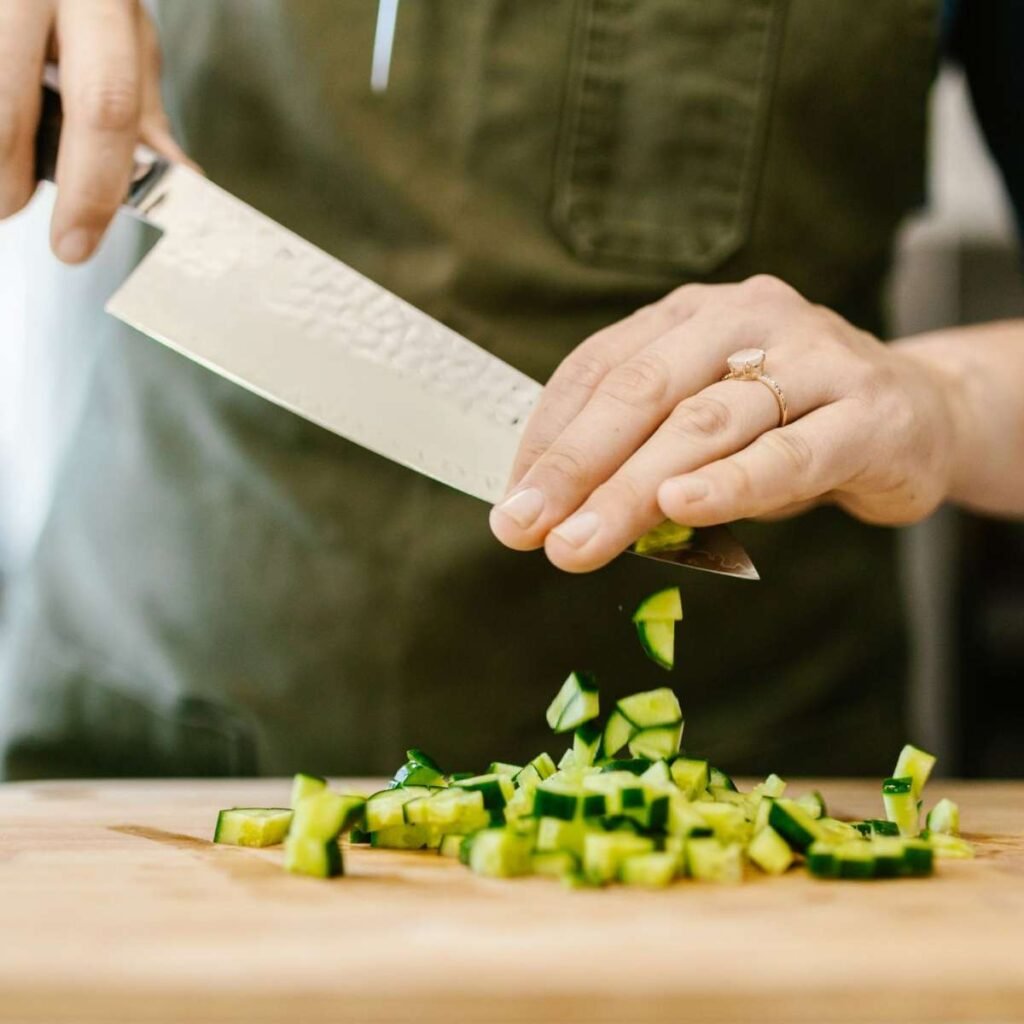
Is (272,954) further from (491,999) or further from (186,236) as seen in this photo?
(186,236)

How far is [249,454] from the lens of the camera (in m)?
1.51

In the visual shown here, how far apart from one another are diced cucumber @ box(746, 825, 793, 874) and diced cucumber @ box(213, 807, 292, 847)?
37cm

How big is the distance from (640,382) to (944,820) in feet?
1.51

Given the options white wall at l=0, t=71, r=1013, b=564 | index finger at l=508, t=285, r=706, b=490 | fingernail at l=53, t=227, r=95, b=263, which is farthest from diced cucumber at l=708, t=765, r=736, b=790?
white wall at l=0, t=71, r=1013, b=564

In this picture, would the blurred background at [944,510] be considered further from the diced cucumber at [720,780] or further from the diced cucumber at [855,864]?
the diced cucumber at [855,864]

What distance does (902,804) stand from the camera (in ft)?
3.37

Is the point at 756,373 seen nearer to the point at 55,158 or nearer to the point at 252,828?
the point at 252,828

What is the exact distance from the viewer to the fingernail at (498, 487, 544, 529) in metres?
0.95

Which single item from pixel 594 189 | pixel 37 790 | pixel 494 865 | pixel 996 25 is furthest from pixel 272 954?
pixel 996 25

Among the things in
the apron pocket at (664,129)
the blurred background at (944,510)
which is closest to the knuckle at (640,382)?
the apron pocket at (664,129)

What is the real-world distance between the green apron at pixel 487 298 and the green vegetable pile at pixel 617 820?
39 centimetres

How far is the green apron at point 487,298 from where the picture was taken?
1.46 m

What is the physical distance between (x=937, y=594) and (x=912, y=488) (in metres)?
1.84

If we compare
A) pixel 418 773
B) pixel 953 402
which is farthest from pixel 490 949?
pixel 953 402
